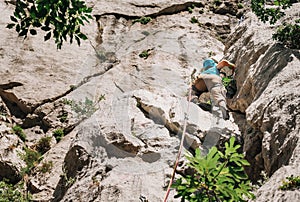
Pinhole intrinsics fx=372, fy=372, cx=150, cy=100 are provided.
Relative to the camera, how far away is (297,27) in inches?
326

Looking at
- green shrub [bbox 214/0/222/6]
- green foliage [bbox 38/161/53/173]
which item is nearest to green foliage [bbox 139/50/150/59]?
green foliage [bbox 38/161/53/173]

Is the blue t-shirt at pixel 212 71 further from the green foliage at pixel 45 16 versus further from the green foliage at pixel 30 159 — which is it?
the green foliage at pixel 30 159

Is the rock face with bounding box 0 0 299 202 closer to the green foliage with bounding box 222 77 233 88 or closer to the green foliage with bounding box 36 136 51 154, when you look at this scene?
the green foliage with bounding box 36 136 51 154

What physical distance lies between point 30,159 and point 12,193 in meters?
1.71

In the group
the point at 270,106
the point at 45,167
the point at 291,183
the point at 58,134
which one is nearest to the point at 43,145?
the point at 58,134

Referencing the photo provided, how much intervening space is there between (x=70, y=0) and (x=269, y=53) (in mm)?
5778

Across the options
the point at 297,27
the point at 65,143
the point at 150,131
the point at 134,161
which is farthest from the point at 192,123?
the point at 65,143

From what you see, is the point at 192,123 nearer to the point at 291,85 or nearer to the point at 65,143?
the point at 291,85

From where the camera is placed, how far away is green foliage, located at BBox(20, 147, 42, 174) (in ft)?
37.7

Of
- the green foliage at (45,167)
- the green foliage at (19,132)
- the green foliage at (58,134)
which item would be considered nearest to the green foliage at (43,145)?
the green foliage at (58,134)

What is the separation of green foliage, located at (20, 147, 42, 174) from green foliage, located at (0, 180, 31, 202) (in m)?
0.60

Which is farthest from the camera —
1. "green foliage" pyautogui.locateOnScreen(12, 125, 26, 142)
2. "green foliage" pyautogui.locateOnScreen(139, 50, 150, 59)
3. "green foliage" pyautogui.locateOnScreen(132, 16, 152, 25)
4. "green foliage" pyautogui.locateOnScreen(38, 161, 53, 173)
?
"green foliage" pyautogui.locateOnScreen(132, 16, 152, 25)

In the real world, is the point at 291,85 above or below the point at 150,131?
above

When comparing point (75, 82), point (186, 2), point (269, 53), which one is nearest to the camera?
point (269, 53)
